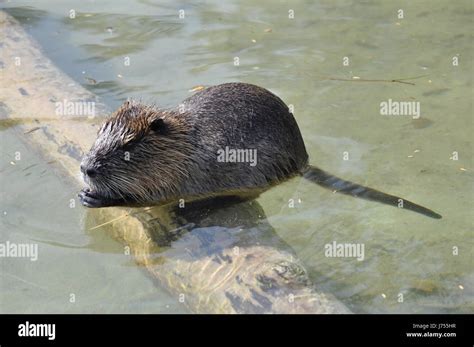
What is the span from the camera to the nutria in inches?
187

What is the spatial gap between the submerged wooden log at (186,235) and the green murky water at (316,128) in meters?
0.14

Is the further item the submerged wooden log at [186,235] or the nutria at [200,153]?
the nutria at [200,153]

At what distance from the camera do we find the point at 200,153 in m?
5.12

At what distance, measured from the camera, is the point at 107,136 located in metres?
4.73

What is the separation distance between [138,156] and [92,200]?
41 cm

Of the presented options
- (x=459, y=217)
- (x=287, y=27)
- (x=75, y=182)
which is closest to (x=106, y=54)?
(x=287, y=27)
